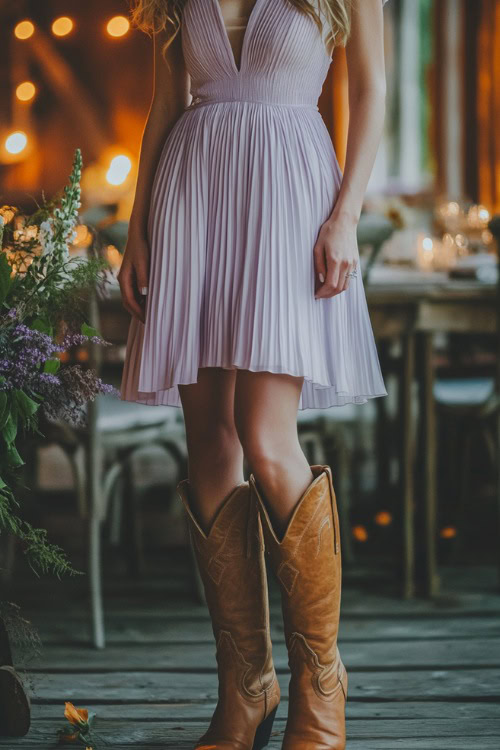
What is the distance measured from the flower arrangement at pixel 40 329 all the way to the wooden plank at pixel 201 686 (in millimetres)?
436

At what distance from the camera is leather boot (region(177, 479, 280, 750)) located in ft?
4.67

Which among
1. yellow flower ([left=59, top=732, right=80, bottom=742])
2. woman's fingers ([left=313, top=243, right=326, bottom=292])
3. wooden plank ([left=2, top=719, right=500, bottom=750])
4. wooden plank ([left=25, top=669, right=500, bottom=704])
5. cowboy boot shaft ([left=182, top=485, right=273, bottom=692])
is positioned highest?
woman's fingers ([left=313, top=243, right=326, bottom=292])

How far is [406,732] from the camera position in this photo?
5.09 feet

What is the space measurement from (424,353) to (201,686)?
1.06m

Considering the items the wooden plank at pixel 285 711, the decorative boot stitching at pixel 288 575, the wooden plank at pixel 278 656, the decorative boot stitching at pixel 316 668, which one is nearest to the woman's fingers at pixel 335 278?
the decorative boot stitching at pixel 288 575

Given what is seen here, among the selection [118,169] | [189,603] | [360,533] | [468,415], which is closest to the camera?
[189,603]

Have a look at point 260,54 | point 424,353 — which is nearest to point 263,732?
point 260,54

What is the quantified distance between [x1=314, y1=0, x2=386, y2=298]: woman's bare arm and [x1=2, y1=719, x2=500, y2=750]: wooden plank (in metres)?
0.75

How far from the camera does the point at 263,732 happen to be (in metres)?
1.46

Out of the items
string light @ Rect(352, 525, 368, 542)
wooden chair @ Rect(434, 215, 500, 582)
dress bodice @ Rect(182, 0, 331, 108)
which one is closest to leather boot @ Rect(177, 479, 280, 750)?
dress bodice @ Rect(182, 0, 331, 108)

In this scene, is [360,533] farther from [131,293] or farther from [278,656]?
[131,293]

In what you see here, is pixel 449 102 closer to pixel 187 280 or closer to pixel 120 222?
pixel 120 222

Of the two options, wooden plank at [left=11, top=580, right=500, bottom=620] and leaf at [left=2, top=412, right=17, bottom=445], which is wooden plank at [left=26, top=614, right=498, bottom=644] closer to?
wooden plank at [left=11, top=580, right=500, bottom=620]

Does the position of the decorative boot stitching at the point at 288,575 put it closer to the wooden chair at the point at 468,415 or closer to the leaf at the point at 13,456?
→ the leaf at the point at 13,456
